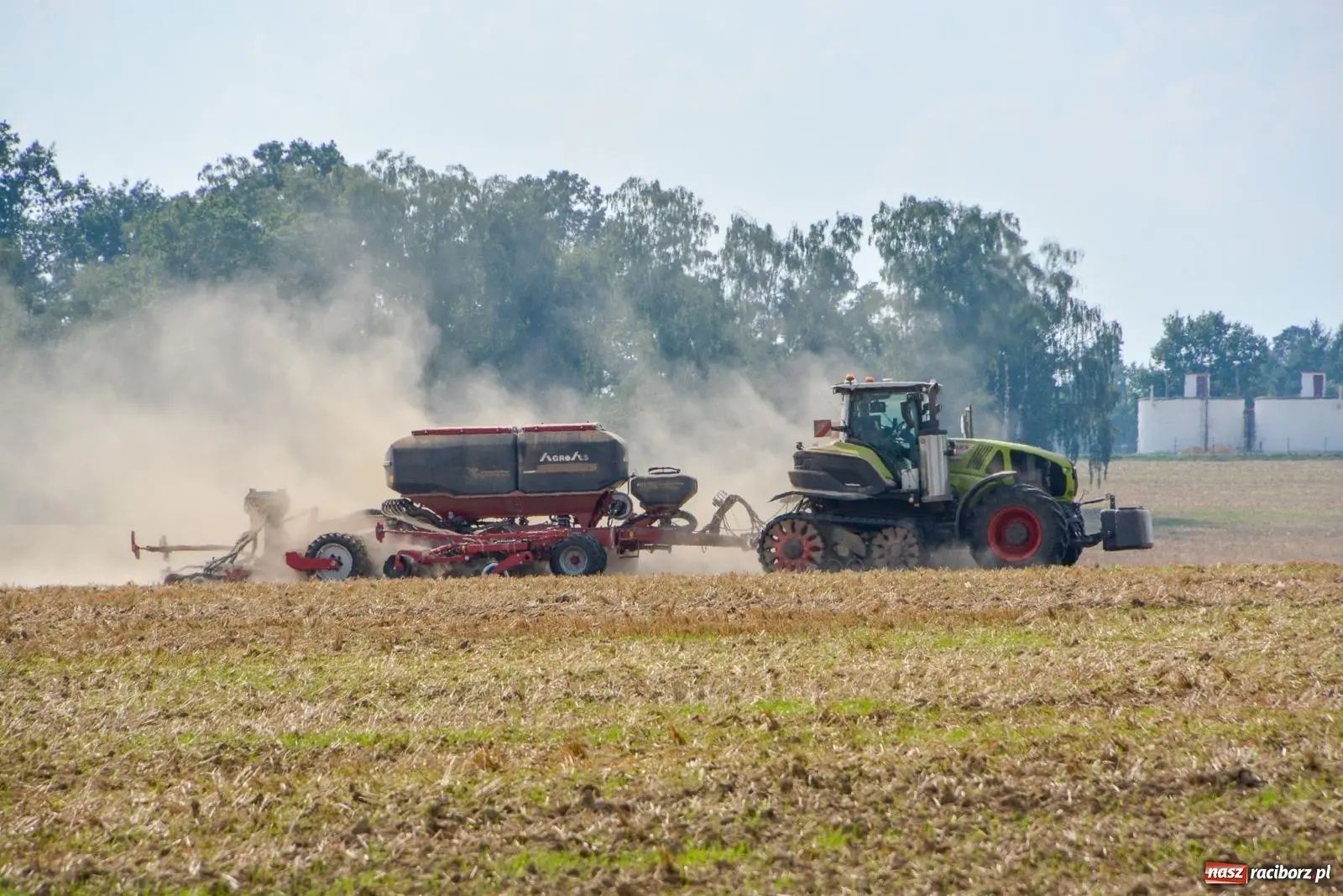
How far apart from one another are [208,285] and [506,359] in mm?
9813

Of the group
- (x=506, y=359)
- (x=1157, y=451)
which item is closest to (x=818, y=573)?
(x=506, y=359)

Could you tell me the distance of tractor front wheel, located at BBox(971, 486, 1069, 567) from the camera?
1983cm

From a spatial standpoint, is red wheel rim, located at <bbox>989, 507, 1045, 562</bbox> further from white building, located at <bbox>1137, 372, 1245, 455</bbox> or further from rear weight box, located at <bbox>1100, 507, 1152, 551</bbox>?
white building, located at <bbox>1137, 372, 1245, 455</bbox>

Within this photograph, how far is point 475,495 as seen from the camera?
21.6m

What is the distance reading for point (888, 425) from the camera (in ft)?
67.7

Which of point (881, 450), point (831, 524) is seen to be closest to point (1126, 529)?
point (881, 450)

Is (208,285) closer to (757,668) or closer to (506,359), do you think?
(506,359)

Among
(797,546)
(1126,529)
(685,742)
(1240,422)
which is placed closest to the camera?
(685,742)

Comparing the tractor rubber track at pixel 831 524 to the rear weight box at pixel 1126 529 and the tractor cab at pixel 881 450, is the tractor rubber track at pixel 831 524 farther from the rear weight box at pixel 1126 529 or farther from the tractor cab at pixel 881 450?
the rear weight box at pixel 1126 529

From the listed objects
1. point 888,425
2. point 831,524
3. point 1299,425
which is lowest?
point 831,524

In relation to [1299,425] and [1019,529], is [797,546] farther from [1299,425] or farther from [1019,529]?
[1299,425]

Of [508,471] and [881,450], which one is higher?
[881,450]

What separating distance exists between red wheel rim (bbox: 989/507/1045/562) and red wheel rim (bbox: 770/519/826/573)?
238 cm

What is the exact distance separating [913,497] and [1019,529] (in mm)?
1475
